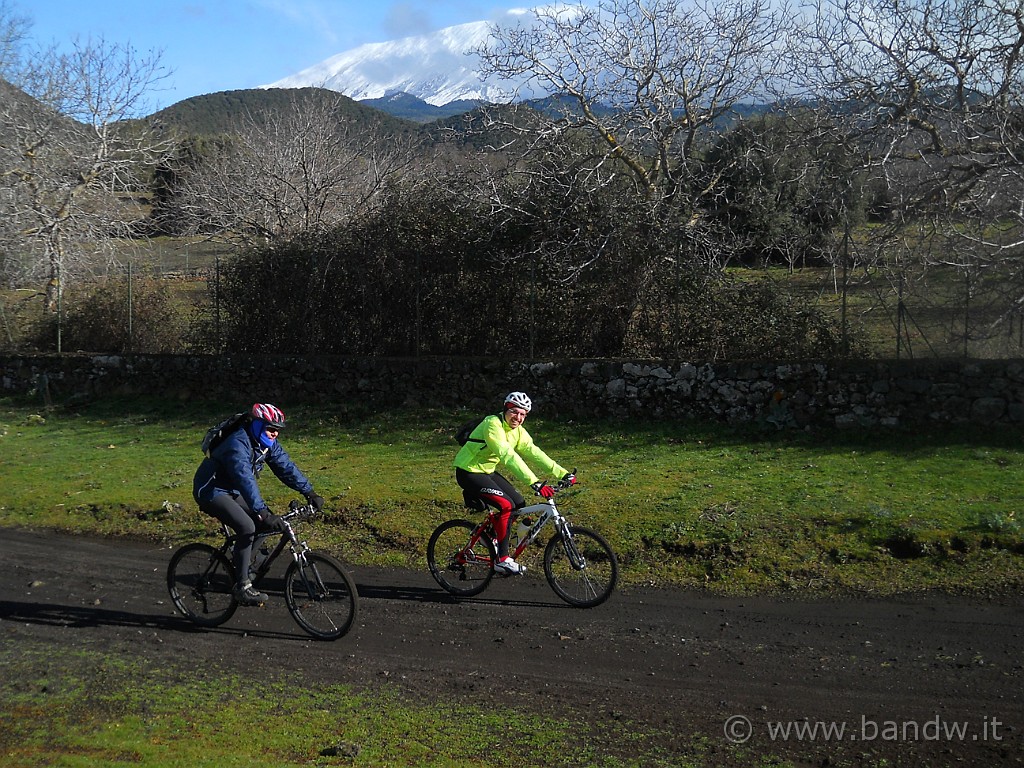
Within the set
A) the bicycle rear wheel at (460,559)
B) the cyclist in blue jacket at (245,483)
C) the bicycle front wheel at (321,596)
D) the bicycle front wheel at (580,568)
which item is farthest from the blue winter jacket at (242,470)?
the bicycle front wheel at (580,568)

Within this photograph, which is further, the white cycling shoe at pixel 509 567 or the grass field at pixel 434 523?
the white cycling shoe at pixel 509 567

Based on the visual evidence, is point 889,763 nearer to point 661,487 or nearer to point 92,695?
point 92,695

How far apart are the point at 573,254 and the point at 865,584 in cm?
957

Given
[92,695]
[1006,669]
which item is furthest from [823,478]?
[92,695]

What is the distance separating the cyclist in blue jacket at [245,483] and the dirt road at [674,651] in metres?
0.75

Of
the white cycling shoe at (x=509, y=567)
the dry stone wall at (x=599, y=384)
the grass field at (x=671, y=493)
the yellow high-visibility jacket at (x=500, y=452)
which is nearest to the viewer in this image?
the yellow high-visibility jacket at (x=500, y=452)

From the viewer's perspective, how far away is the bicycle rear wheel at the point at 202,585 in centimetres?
812

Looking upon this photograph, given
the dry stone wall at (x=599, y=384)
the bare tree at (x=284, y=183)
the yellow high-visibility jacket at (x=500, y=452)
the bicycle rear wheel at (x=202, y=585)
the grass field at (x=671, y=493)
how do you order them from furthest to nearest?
the bare tree at (x=284, y=183), the dry stone wall at (x=599, y=384), the grass field at (x=671, y=493), the yellow high-visibility jacket at (x=500, y=452), the bicycle rear wheel at (x=202, y=585)

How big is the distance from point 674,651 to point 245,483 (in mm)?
3814

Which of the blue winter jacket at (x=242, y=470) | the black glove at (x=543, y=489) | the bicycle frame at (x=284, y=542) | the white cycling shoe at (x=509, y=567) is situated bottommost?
the white cycling shoe at (x=509, y=567)

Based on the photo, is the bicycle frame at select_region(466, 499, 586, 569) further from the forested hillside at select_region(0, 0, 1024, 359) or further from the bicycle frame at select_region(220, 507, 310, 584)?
the forested hillside at select_region(0, 0, 1024, 359)

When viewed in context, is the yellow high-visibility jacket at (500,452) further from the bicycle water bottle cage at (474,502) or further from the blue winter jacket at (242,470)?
the blue winter jacket at (242,470)

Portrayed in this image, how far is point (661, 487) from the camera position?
11688 mm

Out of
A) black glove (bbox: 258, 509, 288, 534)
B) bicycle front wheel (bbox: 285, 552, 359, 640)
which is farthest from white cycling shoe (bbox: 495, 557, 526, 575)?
black glove (bbox: 258, 509, 288, 534)
